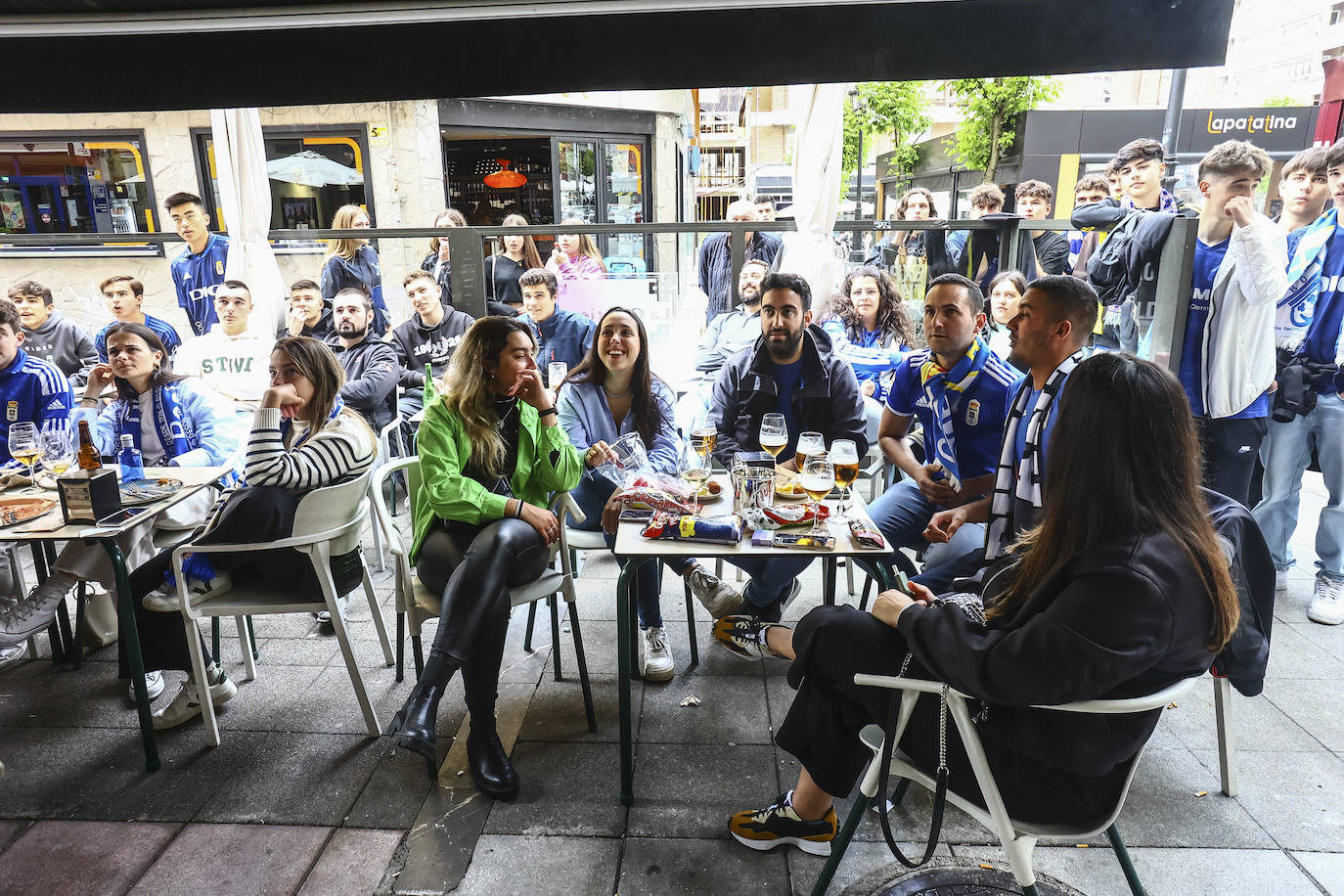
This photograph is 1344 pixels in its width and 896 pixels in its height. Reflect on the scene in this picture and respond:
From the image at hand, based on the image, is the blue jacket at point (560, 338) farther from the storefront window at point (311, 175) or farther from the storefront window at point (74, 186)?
the storefront window at point (74, 186)

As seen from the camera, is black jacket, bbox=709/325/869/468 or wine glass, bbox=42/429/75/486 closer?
wine glass, bbox=42/429/75/486

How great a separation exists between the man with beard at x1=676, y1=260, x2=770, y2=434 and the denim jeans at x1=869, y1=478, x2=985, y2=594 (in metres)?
1.83

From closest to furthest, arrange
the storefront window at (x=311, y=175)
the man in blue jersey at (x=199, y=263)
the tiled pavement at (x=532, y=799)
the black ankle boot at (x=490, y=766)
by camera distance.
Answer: the tiled pavement at (x=532, y=799), the black ankle boot at (x=490, y=766), the man in blue jersey at (x=199, y=263), the storefront window at (x=311, y=175)

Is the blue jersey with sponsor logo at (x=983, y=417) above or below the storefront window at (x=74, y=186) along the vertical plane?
below

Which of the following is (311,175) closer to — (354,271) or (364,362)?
(354,271)

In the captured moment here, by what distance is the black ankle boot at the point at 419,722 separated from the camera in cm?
244

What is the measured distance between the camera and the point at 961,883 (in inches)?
85.1

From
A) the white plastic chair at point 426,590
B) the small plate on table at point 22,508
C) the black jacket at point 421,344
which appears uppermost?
the black jacket at point 421,344

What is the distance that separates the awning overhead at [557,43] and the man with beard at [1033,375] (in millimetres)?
1829

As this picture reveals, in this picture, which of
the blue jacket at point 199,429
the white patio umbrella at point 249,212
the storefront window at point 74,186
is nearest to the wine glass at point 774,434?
the blue jacket at point 199,429

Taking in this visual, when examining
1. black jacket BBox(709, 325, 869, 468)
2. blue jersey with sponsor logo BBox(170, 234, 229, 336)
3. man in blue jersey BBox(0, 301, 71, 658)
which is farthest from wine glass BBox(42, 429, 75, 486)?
blue jersey with sponsor logo BBox(170, 234, 229, 336)

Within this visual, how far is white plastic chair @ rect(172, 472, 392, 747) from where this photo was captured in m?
2.71

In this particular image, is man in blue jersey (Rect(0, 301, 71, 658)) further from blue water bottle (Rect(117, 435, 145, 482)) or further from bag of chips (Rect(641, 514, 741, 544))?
bag of chips (Rect(641, 514, 741, 544))

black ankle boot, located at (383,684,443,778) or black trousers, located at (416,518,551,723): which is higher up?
black trousers, located at (416,518,551,723)
